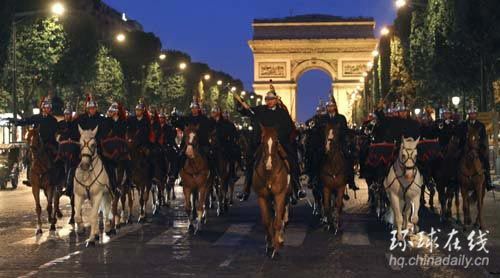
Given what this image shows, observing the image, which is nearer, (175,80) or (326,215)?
(326,215)

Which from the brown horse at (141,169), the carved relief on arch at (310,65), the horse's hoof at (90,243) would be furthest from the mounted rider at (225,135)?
the carved relief on arch at (310,65)

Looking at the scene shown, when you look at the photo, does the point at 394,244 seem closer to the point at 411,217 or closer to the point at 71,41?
the point at 411,217

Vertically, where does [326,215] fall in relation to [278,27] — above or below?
below

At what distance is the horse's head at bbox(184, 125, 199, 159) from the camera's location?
62.0 feet

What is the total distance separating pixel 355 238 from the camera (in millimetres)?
18422

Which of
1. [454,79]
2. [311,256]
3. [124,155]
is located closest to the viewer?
[311,256]

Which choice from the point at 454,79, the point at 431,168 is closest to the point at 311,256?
the point at 431,168

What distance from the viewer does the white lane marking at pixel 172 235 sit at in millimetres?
17794

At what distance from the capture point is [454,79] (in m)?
43.6

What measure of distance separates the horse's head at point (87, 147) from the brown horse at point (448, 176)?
7520 mm

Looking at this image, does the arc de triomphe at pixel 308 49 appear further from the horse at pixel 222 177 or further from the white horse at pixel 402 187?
the white horse at pixel 402 187

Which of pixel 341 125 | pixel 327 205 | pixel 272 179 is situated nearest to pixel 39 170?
pixel 327 205

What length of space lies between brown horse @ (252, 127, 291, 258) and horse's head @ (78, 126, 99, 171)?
2.93 metres

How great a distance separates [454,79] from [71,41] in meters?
24.1
